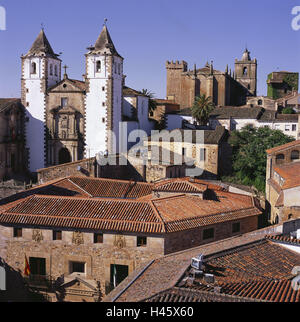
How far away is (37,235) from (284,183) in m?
15.2

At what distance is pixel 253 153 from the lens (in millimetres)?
41938

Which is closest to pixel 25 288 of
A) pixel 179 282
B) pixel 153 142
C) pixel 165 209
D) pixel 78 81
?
pixel 165 209

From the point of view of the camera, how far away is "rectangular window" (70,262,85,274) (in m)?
21.9

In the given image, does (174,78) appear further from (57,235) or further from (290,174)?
(57,235)

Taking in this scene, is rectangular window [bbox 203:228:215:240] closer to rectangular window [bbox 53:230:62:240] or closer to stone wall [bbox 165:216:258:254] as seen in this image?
stone wall [bbox 165:216:258:254]

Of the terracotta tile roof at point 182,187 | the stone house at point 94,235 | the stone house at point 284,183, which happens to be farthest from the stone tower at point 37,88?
the stone house at point 284,183

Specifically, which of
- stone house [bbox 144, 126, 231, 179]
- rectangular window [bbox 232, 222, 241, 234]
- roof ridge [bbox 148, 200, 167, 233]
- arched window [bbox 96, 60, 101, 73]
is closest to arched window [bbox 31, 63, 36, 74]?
arched window [bbox 96, 60, 101, 73]

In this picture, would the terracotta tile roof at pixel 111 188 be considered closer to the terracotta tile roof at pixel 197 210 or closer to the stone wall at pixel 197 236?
the terracotta tile roof at pixel 197 210

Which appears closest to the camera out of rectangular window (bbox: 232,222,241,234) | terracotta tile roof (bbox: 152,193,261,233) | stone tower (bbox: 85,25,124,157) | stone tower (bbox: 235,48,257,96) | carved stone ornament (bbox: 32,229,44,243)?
terracotta tile roof (bbox: 152,193,261,233)

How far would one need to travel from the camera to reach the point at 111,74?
4262 cm

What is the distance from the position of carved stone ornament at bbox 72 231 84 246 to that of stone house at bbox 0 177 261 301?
1.9 inches

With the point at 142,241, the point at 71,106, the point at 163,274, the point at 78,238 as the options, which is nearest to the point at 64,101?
the point at 71,106

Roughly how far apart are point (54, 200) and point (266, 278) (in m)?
12.9

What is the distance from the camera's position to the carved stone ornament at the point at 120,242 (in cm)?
2119
